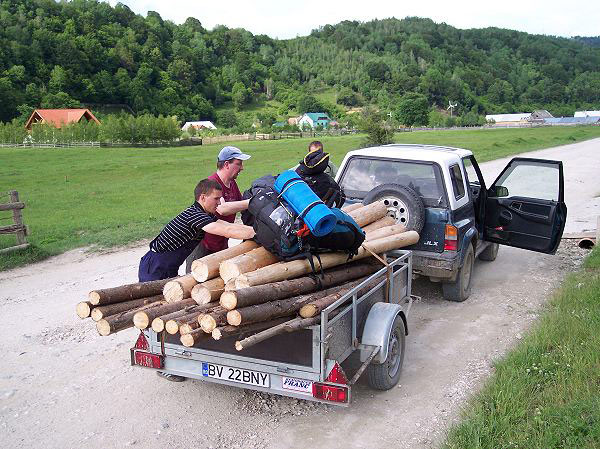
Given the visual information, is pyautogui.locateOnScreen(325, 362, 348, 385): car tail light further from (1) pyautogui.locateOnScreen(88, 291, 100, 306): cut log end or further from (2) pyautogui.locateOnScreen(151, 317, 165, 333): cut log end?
(1) pyautogui.locateOnScreen(88, 291, 100, 306): cut log end

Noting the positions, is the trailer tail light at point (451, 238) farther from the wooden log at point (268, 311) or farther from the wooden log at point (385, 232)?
the wooden log at point (268, 311)

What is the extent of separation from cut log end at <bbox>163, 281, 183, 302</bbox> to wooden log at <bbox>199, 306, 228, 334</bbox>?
2.33ft

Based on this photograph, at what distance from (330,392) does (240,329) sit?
0.89 metres

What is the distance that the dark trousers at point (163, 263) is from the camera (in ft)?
18.2

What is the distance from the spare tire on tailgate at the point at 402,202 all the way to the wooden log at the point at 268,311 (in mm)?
3022

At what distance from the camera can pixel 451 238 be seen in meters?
7.59

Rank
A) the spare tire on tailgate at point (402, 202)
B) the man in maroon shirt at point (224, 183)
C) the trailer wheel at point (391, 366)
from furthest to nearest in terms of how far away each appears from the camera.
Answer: the spare tire on tailgate at point (402, 202)
the man in maroon shirt at point (224, 183)
the trailer wheel at point (391, 366)

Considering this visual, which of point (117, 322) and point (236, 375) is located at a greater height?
point (117, 322)

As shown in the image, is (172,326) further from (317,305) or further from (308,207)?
(308,207)

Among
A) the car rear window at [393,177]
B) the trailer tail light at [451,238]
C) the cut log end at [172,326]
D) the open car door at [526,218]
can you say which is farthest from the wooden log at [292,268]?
the open car door at [526,218]

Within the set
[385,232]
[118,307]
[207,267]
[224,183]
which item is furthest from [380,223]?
[118,307]

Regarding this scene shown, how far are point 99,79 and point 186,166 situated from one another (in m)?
105

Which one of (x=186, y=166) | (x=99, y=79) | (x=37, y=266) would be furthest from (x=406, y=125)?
(x=37, y=266)

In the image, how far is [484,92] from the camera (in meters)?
190
